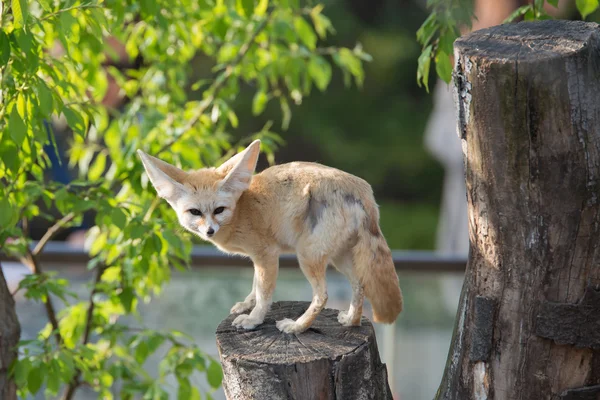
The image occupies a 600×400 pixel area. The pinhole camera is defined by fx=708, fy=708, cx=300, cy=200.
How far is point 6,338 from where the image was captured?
3148 millimetres

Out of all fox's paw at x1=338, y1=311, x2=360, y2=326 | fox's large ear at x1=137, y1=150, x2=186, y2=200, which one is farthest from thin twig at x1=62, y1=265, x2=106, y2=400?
fox's paw at x1=338, y1=311, x2=360, y2=326

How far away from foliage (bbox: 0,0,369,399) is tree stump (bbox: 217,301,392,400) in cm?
69

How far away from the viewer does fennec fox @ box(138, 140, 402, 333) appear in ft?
8.93

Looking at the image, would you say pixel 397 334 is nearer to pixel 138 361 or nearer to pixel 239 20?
pixel 138 361

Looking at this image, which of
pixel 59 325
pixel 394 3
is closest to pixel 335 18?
pixel 394 3

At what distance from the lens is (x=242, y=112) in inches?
592

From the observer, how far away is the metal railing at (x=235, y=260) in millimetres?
5078

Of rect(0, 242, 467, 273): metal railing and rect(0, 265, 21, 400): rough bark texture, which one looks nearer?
rect(0, 265, 21, 400): rough bark texture

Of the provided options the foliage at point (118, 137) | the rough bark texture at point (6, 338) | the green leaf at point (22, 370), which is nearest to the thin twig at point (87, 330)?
the foliage at point (118, 137)

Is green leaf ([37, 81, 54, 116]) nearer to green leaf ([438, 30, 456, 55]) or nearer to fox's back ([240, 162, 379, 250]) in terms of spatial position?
fox's back ([240, 162, 379, 250])

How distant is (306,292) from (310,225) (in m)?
2.43

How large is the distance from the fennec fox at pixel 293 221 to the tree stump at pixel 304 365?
0.09 m

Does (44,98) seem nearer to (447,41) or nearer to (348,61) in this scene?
(447,41)

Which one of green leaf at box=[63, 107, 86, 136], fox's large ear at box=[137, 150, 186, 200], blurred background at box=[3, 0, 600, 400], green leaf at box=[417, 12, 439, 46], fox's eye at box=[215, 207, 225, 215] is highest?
green leaf at box=[417, 12, 439, 46]
